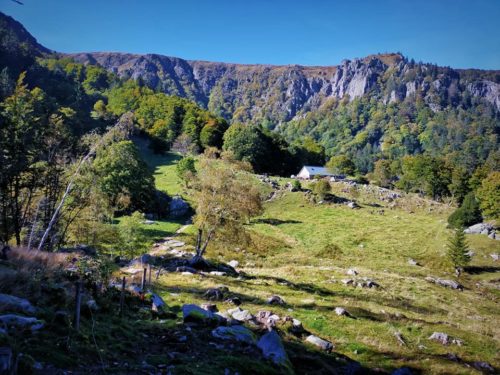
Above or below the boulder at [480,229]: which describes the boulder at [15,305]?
above

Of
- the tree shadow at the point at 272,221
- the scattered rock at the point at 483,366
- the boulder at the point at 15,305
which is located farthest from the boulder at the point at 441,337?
the tree shadow at the point at 272,221

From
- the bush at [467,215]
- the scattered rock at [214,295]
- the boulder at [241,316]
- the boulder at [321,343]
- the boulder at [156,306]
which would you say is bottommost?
the scattered rock at [214,295]

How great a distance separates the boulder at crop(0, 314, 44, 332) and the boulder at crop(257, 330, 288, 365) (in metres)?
6.06

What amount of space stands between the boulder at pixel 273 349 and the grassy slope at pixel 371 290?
14.6 ft

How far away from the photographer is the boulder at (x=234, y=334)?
10977 millimetres

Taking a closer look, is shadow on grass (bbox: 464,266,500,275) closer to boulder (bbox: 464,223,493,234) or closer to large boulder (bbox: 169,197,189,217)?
boulder (bbox: 464,223,493,234)

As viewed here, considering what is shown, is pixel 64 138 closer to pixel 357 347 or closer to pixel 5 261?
pixel 5 261

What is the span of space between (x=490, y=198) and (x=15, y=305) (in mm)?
70097

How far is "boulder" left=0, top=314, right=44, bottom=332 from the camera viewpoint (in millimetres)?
7703

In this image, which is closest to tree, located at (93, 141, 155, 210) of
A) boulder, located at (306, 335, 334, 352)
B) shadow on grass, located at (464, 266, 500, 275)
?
boulder, located at (306, 335, 334, 352)

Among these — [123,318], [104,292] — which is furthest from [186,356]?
[104,292]

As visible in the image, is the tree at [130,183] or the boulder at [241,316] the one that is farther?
the tree at [130,183]

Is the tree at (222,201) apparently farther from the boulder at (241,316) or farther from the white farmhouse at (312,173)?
the white farmhouse at (312,173)

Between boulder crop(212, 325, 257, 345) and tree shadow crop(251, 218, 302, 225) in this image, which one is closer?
boulder crop(212, 325, 257, 345)
